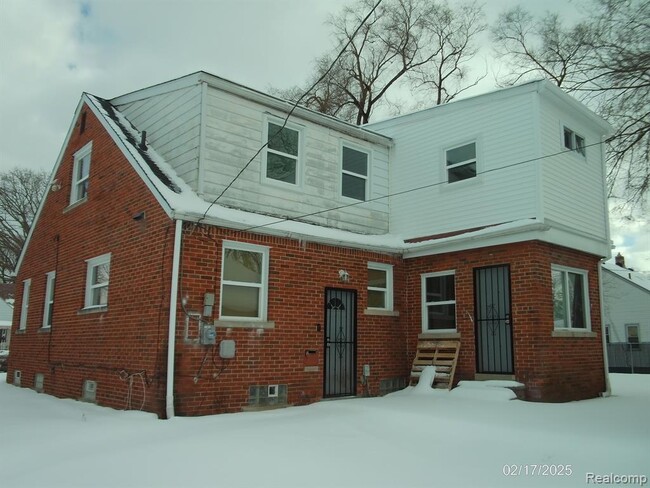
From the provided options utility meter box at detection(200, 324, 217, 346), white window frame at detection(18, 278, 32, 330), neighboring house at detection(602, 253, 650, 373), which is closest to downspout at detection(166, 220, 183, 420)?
utility meter box at detection(200, 324, 217, 346)

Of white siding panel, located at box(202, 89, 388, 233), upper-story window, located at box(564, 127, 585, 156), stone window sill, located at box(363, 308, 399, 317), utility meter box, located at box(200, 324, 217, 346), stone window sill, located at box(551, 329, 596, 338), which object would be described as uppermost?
upper-story window, located at box(564, 127, 585, 156)

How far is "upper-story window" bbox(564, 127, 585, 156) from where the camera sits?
12.4 metres

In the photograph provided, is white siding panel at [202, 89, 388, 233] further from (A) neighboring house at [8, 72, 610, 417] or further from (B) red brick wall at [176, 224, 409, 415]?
(B) red brick wall at [176, 224, 409, 415]

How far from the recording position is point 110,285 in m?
10.8

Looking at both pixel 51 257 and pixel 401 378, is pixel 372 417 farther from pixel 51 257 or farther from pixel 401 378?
pixel 51 257

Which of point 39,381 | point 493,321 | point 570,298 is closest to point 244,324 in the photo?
point 493,321

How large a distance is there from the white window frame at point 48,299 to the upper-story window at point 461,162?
971 cm

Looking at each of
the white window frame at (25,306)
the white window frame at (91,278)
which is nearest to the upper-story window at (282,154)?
the white window frame at (91,278)

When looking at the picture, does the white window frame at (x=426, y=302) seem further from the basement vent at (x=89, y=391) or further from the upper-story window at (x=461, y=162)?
the basement vent at (x=89, y=391)

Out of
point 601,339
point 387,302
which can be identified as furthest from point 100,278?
point 601,339

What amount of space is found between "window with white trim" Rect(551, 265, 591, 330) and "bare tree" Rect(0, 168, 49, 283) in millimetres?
32377

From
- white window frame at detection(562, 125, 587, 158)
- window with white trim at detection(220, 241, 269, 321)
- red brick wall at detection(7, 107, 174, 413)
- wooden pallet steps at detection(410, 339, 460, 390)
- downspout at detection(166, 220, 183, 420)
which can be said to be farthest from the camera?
white window frame at detection(562, 125, 587, 158)

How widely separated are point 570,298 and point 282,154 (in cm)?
684

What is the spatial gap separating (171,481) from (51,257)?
33.1 ft
